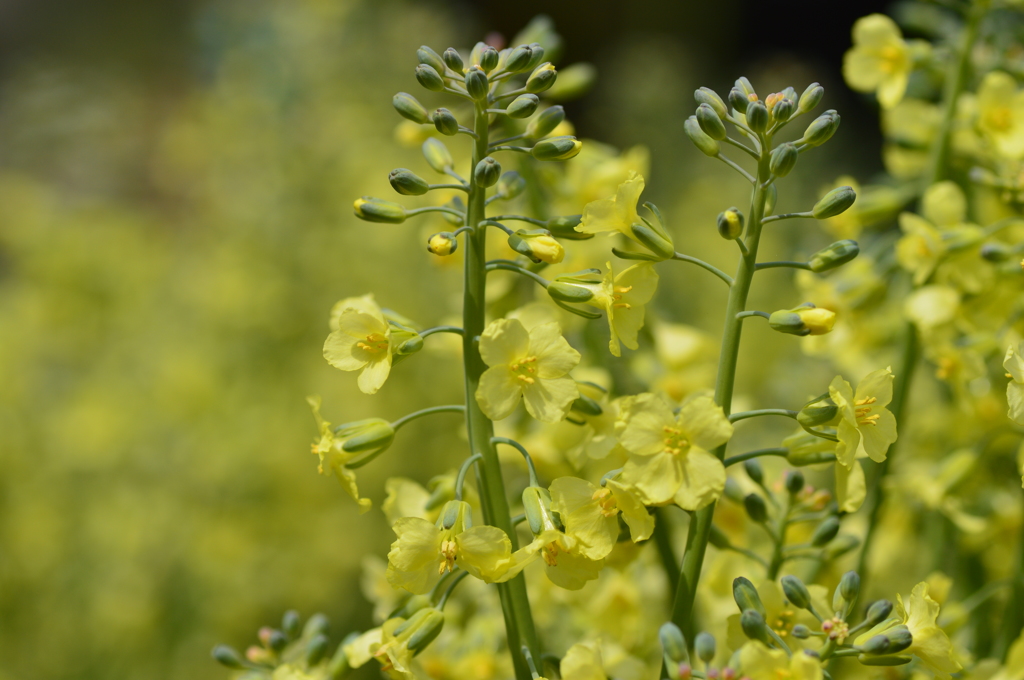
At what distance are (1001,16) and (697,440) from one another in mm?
874

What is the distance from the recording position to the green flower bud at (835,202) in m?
0.62

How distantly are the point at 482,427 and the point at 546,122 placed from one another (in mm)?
263

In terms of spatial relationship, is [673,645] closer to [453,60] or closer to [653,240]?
[653,240]

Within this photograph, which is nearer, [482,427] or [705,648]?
[705,648]

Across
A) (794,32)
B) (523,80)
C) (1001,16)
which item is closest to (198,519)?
(523,80)

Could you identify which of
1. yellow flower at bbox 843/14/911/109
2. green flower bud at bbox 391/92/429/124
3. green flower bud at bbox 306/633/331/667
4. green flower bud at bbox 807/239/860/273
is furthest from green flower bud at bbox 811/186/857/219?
green flower bud at bbox 306/633/331/667

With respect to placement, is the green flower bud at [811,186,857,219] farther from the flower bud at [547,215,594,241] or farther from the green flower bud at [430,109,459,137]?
the green flower bud at [430,109,459,137]

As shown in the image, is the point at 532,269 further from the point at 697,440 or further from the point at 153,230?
the point at 153,230

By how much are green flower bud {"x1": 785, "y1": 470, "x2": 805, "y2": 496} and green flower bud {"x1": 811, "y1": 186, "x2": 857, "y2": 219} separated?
24 cm

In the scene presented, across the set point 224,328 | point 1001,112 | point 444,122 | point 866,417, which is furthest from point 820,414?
point 224,328

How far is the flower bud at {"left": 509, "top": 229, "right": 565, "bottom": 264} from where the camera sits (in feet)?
2.08

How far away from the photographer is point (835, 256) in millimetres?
628

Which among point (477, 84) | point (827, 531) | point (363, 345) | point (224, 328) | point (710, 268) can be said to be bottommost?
point (224, 328)

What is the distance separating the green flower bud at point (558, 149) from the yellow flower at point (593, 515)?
264mm
